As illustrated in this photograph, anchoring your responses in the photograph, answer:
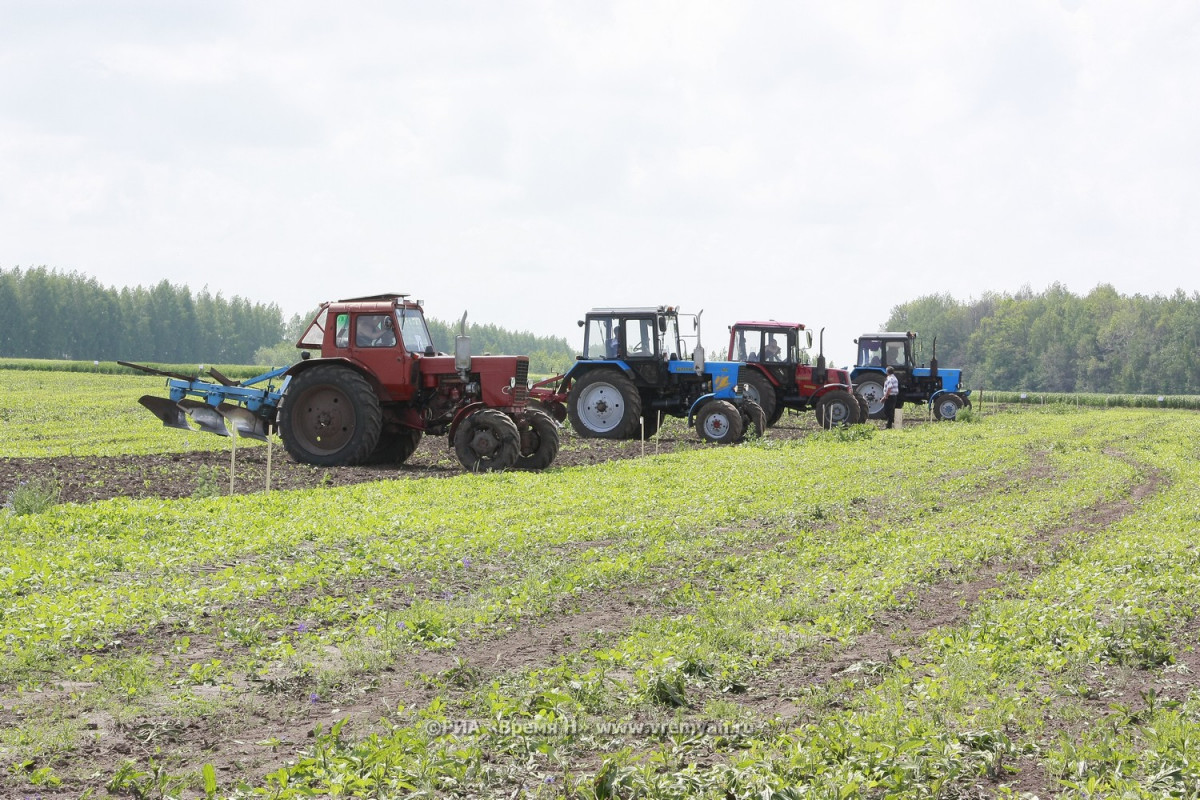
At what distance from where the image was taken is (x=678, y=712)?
5.72m

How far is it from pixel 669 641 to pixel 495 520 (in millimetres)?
5525

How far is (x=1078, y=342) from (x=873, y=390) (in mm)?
91141

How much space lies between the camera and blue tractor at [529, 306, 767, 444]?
25453 mm

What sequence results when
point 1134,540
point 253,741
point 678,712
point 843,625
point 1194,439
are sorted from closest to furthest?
1. point 253,741
2. point 678,712
3. point 843,625
4. point 1134,540
5. point 1194,439

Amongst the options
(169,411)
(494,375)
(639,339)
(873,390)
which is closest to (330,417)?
(494,375)

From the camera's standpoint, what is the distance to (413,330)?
1928 cm

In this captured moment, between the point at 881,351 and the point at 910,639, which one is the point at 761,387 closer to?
the point at 881,351

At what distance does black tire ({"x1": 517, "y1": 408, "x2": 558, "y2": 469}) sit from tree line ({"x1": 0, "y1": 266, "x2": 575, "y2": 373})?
7889cm

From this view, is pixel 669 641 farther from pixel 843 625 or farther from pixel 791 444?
pixel 791 444

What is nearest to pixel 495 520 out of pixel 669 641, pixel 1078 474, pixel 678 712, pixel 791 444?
pixel 669 641

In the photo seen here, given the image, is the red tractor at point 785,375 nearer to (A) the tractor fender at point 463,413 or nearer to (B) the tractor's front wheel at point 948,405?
(B) the tractor's front wheel at point 948,405

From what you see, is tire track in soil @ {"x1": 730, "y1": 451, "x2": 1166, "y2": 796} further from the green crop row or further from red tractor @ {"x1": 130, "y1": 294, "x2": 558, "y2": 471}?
the green crop row

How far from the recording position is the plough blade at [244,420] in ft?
64.6

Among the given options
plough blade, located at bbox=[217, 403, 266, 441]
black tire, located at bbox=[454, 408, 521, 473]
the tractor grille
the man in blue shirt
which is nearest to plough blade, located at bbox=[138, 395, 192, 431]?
plough blade, located at bbox=[217, 403, 266, 441]
